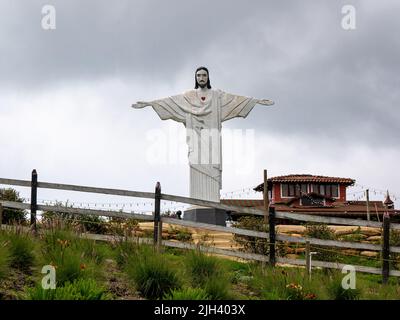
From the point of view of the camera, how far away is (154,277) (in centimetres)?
980

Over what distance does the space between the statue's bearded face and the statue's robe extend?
34 centimetres

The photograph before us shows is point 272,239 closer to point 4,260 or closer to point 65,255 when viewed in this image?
point 65,255

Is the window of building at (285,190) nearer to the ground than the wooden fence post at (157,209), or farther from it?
farther from it

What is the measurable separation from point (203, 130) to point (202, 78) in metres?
1.59

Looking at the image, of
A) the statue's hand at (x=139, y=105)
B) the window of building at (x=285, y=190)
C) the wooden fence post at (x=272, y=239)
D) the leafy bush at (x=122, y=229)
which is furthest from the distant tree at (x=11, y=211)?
the window of building at (x=285, y=190)

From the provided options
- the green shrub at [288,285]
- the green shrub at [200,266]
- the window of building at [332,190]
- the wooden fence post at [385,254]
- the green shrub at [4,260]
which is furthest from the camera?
the window of building at [332,190]

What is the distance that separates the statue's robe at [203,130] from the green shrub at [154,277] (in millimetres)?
10808

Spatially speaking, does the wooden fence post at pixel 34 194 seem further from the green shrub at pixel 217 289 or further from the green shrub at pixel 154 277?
the green shrub at pixel 217 289

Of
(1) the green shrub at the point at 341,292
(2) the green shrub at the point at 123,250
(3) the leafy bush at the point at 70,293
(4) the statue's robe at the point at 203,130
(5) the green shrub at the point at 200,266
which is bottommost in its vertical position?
(1) the green shrub at the point at 341,292

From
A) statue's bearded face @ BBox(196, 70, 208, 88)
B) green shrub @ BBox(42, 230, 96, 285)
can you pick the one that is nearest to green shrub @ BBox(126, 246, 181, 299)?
green shrub @ BBox(42, 230, 96, 285)

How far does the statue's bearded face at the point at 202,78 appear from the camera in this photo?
20.8 m
